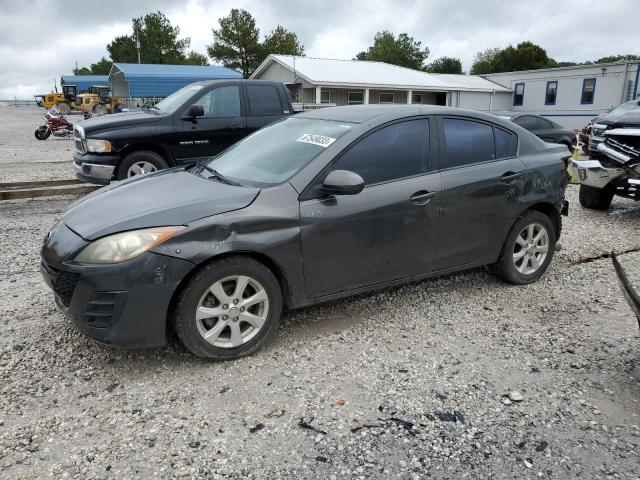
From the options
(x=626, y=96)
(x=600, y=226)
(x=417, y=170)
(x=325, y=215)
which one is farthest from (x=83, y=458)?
(x=626, y=96)

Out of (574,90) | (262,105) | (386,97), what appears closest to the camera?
(262,105)

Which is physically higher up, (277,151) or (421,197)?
(277,151)

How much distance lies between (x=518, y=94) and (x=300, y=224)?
36.0m

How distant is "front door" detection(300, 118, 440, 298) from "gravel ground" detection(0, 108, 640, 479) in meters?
0.47

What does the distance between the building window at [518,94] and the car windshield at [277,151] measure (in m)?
34.5

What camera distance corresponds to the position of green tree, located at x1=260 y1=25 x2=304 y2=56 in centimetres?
5528

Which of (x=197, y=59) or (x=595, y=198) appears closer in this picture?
(x=595, y=198)

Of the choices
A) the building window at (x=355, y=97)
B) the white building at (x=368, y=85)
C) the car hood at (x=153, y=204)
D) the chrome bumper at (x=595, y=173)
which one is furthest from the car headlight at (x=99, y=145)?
the building window at (x=355, y=97)

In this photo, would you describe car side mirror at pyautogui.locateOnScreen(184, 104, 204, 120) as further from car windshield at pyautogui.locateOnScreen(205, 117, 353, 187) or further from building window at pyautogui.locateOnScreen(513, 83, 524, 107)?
building window at pyautogui.locateOnScreen(513, 83, 524, 107)

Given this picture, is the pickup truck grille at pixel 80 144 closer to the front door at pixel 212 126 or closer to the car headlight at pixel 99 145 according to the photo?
the car headlight at pixel 99 145

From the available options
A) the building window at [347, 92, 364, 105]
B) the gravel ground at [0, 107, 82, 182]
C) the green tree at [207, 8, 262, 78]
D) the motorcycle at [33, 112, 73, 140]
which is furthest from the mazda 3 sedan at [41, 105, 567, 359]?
the green tree at [207, 8, 262, 78]

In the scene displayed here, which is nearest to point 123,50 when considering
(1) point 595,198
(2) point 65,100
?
(2) point 65,100

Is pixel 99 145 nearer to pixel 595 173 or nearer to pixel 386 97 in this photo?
pixel 595 173

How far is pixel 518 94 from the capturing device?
116 feet
